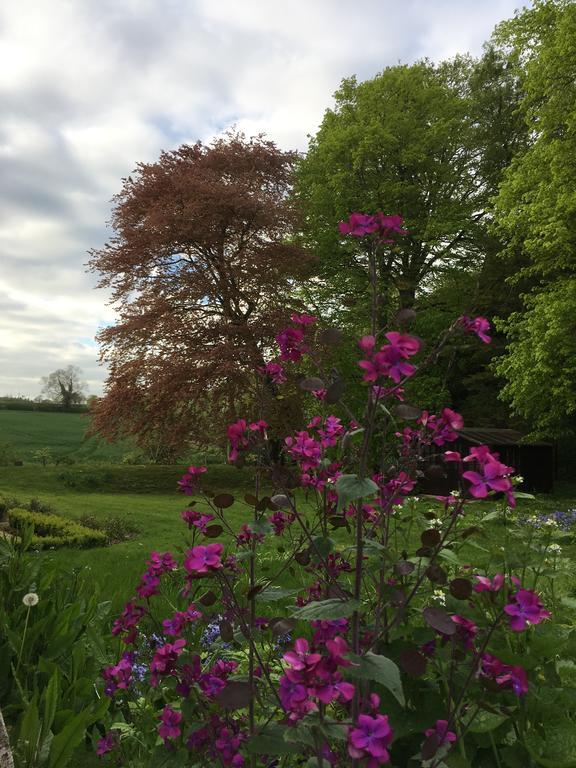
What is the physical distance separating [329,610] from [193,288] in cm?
1889

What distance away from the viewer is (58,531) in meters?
10.0

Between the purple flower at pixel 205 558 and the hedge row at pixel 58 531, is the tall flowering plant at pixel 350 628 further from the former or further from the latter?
the hedge row at pixel 58 531

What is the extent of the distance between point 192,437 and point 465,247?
1250 centimetres

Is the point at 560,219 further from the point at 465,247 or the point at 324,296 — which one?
the point at 324,296

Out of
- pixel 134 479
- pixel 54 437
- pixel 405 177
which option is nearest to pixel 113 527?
pixel 134 479

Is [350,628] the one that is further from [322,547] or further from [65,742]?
[65,742]

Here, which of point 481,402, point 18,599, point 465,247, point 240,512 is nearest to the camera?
point 18,599

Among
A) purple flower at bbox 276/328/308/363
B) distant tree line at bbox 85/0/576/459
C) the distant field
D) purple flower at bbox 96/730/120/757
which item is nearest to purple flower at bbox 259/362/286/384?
purple flower at bbox 276/328/308/363

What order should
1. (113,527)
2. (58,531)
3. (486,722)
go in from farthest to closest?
(113,527) < (58,531) < (486,722)

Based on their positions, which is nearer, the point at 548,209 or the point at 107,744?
the point at 107,744

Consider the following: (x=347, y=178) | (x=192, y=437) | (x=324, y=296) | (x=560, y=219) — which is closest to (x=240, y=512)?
(x=192, y=437)

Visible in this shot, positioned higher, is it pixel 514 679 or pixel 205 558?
pixel 205 558

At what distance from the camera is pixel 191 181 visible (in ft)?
62.8

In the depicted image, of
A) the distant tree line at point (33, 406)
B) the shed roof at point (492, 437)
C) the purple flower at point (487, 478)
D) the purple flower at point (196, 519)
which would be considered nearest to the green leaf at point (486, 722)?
the purple flower at point (487, 478)
